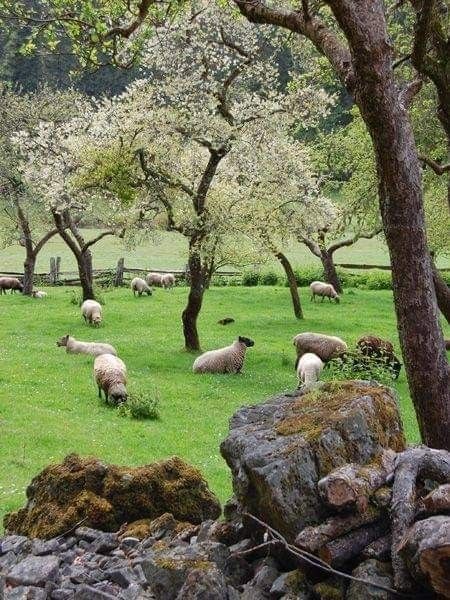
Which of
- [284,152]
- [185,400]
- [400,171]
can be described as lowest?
[185,400]

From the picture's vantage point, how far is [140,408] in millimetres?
22969

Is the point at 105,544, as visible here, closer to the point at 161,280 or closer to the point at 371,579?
the point at 371,579

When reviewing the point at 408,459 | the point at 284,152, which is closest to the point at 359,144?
the point at 284,152

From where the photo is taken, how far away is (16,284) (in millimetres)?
57188

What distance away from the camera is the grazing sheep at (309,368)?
2694 centimetres

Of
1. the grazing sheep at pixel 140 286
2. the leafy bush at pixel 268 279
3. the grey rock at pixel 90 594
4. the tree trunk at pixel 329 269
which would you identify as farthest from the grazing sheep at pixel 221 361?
the leafy bush at pixel 268 279

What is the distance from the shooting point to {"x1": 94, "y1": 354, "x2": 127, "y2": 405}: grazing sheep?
2450 cm

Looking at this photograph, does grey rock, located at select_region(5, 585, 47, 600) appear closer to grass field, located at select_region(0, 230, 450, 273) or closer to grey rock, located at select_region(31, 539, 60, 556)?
Answer: grey rock, located at select_region(31, 539, 60, 556)

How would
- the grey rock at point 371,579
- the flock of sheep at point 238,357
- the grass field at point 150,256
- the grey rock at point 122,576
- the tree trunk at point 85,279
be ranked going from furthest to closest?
the grass field at point 150,256 < the tree trunk at point 85,279 < the flock of sheep at point 238,357 < the grey rock at point 122,576 < the grey rock at point 371,579

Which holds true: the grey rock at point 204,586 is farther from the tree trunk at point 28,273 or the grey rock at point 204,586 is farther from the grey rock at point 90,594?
the tree trunk at point 28,273

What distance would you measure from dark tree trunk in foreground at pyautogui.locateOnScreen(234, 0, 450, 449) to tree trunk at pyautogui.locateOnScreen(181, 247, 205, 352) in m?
21.5

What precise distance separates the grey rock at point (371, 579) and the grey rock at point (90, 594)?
2.36m

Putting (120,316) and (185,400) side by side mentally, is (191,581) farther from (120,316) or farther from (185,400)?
(120,316)

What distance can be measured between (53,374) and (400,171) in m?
21.3
